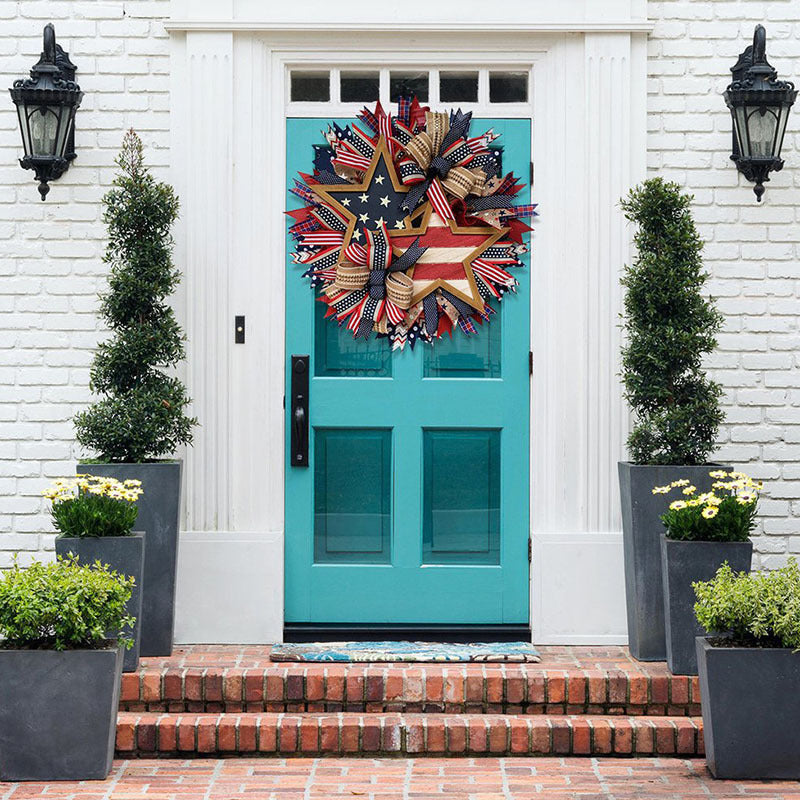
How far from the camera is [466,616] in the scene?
225 inches

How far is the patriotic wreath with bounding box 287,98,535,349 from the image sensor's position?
5711mm

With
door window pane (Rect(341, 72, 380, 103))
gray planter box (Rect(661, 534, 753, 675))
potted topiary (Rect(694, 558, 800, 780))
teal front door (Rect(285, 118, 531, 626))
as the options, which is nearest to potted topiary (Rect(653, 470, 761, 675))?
gray planter box (Rect(661, 534, 753, 675))

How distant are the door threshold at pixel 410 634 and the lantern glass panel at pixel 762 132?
231 centimetres

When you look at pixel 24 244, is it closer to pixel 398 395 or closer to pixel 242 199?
pixel 242 199

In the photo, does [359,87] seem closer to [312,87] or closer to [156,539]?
[312,87]

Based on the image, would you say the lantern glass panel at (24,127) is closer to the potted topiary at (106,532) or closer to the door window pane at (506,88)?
the potted topiary at (106,532)

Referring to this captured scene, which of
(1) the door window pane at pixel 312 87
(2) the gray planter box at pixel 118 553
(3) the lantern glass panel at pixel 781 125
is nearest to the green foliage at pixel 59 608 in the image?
(2) the gray planter box at pixel 118 553

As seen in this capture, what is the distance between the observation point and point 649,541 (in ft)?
17.1

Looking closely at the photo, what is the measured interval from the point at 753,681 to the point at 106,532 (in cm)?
245

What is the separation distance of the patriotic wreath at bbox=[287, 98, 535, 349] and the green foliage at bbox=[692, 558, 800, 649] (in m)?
1.77

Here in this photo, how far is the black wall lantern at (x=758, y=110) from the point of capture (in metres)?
5.52

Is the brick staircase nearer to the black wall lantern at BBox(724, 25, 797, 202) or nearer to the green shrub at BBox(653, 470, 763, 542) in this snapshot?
the green shrub at BBox(653, 470, 763, 542)

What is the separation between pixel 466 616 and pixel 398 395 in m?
1.03

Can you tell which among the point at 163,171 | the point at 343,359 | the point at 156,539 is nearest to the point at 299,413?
the point at 343,359
